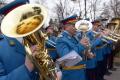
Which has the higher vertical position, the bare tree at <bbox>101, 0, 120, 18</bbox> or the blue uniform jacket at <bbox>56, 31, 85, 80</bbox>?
the blue uniform jacket at <bbox>56, 31, 85, 80</bbox>

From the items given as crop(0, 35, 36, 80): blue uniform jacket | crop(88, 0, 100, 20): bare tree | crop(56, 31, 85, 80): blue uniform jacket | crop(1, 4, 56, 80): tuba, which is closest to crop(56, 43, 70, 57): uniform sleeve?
crop(56, 31, 85, 80): blue uniform jacket

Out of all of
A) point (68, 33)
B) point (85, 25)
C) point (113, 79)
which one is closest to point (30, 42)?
point (68, 33)

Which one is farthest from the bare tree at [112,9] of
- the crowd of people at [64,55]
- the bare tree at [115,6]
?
the crowd of people at [64,55]

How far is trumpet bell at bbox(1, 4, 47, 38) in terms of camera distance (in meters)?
2.81

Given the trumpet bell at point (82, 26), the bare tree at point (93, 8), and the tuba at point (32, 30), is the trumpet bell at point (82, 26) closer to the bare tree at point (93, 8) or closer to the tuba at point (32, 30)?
the tuba at point (32, 30)

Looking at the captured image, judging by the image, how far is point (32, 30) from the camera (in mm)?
2805

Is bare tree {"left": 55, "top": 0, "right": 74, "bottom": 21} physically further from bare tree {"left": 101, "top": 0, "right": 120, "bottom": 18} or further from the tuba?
the tuba

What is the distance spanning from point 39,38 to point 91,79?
7.88 meters

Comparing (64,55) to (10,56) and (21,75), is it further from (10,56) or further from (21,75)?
(21,75)

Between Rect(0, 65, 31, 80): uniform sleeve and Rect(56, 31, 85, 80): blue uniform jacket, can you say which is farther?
Rect(56, 31, 85, 80): blue uniform jacket

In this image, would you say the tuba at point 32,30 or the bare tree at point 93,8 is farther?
the bare tree at point 93,8

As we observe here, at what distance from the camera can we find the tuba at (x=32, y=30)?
280 cm

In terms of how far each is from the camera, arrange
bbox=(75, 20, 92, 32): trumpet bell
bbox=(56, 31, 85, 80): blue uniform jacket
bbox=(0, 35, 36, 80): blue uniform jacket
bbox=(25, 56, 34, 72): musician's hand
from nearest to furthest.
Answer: bbox=(25, 56, 34, 72): musician's hand, bbox=(0, 35, 36, 80): blue uniform jacket, bbox=(56, 31, 85, 80): blue uniform jacket, bbox=(75, 20, 92, 32): trumpet bell

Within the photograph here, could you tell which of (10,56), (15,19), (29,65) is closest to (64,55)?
(10,56)
